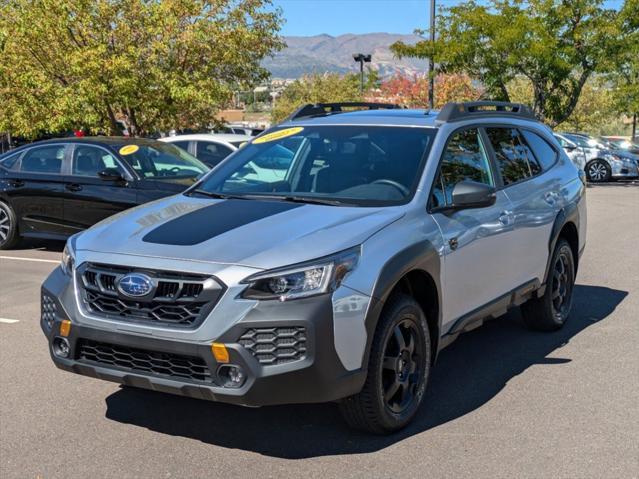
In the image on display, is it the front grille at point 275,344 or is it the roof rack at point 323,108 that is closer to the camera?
the front grille at point 275,344

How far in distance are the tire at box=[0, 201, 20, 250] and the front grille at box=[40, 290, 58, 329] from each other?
22.6ft

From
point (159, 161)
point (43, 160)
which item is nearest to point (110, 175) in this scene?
point (159, 161)

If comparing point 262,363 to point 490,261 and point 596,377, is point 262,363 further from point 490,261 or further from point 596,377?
point 596,377

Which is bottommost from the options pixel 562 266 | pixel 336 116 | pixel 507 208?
pixel 562 266

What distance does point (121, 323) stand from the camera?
400 centimetres

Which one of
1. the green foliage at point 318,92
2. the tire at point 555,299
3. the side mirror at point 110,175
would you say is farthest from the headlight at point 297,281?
the green foliage at point 318,92

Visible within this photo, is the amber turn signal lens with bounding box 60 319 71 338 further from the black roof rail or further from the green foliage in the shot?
the green foliage

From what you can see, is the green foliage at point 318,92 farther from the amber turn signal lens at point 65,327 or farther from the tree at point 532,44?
the amber turn signal lens at point 65,327

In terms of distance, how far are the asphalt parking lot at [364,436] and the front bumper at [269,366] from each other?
1.36 ft

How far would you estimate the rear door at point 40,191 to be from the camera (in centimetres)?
1053

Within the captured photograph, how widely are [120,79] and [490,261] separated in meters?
13.6

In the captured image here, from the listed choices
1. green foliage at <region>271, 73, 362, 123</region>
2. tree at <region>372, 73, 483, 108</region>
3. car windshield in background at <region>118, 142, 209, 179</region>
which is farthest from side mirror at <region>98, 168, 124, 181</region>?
green foliage at <region>271, 73, 362, 123</region>

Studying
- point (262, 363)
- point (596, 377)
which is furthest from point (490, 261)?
point (262, 363)

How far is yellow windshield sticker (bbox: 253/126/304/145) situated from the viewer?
5703 millimetres
